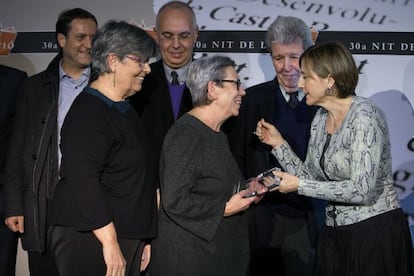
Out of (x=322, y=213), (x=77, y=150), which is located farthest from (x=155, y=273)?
(x=322, y=213)

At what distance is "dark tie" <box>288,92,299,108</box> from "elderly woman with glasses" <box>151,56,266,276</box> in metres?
0.58

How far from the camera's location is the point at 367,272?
222 centimetres

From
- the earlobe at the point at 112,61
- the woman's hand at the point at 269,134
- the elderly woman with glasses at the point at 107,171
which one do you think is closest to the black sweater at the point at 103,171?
the elderly woman with glasses at the point at 107,171

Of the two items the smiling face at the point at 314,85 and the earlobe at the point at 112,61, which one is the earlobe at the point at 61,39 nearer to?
the earlobe at the point at 112,61

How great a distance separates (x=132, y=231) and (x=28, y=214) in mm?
877

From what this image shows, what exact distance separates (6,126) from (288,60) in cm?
147

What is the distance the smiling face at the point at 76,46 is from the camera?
2816mm

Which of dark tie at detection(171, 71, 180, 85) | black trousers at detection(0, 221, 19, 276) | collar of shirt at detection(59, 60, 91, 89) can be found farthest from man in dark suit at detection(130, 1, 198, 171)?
black trousers at detection(0, 221, 19, 276)

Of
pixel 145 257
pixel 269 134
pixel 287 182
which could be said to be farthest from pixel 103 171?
pixel 269 134

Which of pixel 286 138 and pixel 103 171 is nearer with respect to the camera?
pixel 103 171

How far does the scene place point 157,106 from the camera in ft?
9.02

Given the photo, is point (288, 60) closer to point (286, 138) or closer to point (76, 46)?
point (286, 138)

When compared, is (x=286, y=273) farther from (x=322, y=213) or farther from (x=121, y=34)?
(x=121, y=34)

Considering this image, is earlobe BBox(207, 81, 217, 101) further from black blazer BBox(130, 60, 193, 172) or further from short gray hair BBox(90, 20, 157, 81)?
black blazer BBox(130, 60, 193, 172)
